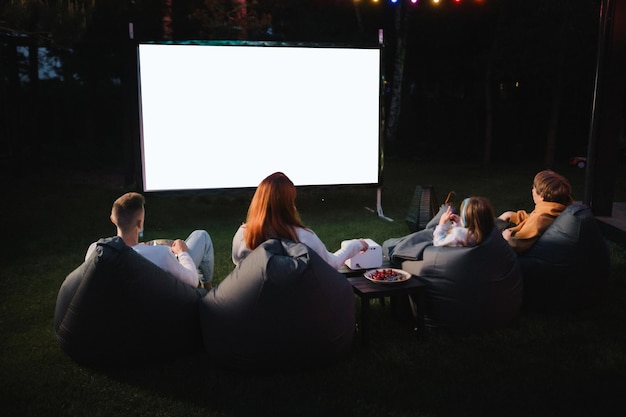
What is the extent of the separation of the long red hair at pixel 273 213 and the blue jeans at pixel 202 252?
2.91 ft

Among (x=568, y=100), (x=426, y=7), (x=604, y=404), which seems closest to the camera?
(x=604, y=404)

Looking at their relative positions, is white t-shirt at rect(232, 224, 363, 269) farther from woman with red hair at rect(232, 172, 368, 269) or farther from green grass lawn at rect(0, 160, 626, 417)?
green grass lawn at rect(0, 160, 626, 417)

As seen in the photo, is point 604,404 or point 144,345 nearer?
point 604,404

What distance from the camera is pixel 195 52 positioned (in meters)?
6.42

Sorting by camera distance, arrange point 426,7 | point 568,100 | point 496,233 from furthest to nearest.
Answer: point 568,100 < point 426,7 < point 496,233

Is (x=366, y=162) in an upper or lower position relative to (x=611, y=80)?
lower

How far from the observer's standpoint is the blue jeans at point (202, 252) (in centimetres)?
399

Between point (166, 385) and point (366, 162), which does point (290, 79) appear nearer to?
point (366, 162)

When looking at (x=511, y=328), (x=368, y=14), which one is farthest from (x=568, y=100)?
(x=511, y=328)

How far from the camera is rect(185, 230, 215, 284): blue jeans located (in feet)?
13.1

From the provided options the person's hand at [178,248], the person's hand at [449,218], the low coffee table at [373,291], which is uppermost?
the person's hand at [449,218]

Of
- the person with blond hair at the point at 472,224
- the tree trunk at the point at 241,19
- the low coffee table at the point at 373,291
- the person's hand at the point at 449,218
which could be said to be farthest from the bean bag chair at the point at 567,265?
the tree trunk at the point at 241,19

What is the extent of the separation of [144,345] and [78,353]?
38cm

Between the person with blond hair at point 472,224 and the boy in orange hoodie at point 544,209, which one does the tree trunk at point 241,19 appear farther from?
the person with blond hair at point 472,224
